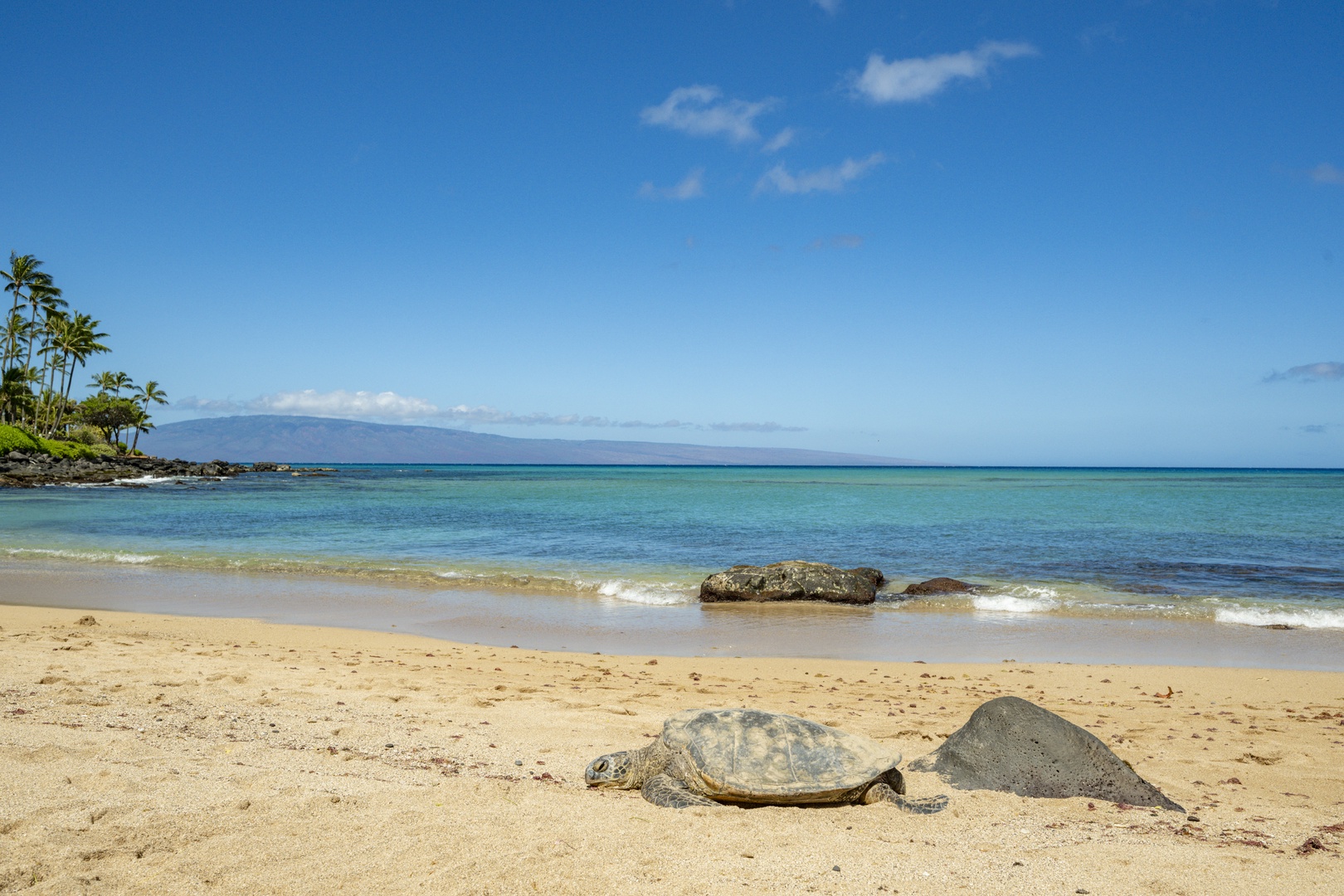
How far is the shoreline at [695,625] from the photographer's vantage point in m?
11.5

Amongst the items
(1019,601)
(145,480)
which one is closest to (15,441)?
(145,480)

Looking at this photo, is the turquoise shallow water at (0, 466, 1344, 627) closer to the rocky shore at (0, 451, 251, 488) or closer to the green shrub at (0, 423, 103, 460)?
the rocky shore at (0, 451, 251, 488)

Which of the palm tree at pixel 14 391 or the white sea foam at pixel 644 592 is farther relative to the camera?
the palm tree at pixel 14 391

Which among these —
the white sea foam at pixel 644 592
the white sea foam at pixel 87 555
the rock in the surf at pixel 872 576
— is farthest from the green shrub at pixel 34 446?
the rock in the surf at pixel 872 576

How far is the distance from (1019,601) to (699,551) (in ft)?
32.6

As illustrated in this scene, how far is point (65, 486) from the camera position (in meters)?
48.6

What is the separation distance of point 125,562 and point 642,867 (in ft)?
65.6

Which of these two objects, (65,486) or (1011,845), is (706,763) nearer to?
(1011,845)

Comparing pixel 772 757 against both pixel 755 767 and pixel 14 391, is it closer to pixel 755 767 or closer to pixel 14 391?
pixel 755 767

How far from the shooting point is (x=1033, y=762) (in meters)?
5.88

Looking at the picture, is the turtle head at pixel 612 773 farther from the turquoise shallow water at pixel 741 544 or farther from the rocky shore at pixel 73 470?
the rocky shore at pixel 73 470

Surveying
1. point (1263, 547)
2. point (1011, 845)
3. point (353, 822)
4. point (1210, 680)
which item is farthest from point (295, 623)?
point (1263, 547)

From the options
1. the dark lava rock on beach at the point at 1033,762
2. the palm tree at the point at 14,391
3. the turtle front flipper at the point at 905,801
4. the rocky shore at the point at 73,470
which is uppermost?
the palm tree at the point at 14,391

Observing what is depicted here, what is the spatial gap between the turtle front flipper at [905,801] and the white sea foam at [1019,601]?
10.1 metres
